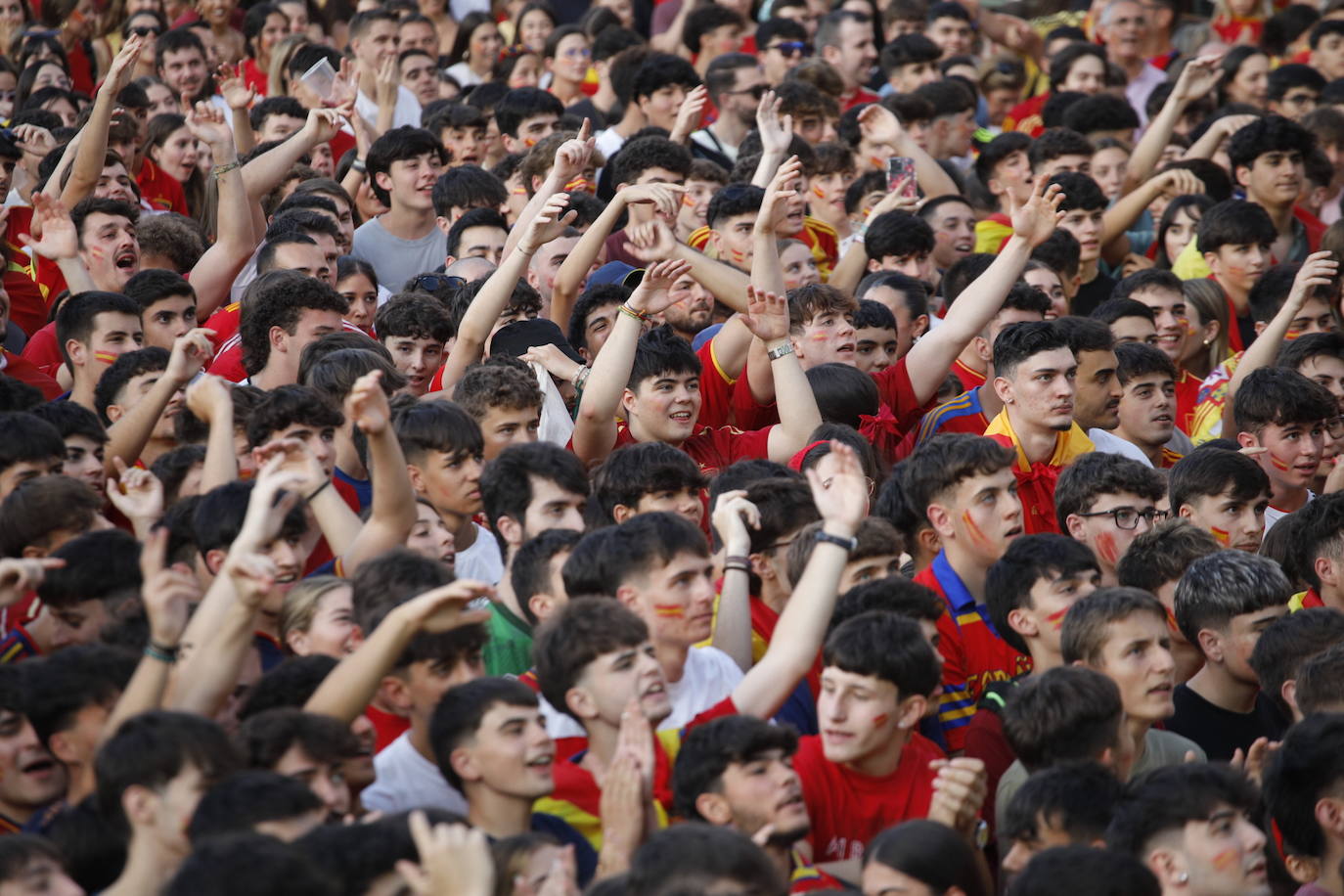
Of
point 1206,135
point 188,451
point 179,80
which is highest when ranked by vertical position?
point 188,451

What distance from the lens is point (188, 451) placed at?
18.6 ft

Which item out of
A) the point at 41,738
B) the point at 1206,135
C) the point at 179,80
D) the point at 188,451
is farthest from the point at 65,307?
the point at 1206,135

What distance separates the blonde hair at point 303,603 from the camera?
472cm

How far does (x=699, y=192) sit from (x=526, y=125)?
61.9 inches

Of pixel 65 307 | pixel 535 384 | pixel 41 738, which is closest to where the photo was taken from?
pixel 41 738

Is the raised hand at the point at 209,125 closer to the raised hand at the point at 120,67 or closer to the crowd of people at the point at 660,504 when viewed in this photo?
the crowd of people at the point at 660,504

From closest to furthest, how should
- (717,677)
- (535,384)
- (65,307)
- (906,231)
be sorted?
(717,677)
(535,384)
(65,307)
(906,231)

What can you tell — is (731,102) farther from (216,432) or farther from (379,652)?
(379,652)

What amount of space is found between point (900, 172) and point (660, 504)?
4.55 m

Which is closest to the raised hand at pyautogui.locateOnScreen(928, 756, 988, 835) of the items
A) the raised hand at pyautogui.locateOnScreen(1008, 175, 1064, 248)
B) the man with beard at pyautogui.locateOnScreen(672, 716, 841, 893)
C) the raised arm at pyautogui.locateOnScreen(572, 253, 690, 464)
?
the man with beard at pyautogui.locateOnScreen(672, 716, 841, 893)

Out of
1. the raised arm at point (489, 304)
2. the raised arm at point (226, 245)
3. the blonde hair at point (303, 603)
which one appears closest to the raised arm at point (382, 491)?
the blonde hair at point (303, 603)

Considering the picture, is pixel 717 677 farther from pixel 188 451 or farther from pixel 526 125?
pixel 526 125

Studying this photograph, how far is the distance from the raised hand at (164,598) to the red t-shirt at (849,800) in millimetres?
1525

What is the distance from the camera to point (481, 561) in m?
5.87
